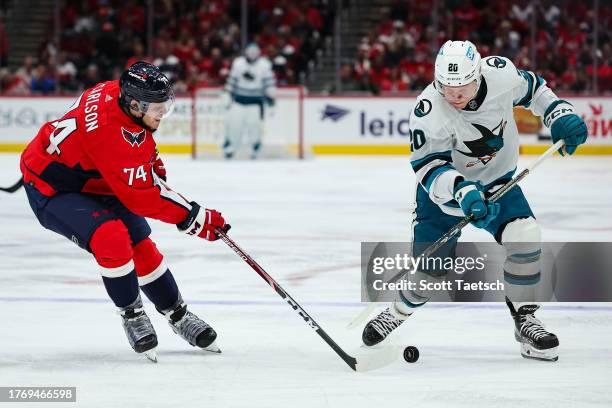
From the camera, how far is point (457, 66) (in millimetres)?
3713

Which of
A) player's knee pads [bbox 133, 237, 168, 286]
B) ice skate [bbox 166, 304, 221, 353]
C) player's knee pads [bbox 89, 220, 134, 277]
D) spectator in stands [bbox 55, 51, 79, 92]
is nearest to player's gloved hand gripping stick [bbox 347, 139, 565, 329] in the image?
ice skate [bbox 166, 304, 221, 353]

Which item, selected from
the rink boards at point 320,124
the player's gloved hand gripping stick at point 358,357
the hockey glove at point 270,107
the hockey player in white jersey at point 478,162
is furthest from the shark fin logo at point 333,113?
the player's gloved hand gripping stick at point 358,357

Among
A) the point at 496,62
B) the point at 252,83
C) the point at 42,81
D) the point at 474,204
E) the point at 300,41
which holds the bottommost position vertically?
the point at 42,81

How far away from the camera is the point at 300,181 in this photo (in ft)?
34.3

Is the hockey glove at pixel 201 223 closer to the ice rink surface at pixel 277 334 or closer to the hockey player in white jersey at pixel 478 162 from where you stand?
the ice rink surface at pixel 277 334

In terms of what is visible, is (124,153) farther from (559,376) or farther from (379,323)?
(559,376)

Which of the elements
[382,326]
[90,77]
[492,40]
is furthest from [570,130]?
[90,77]

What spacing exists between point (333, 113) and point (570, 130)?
9.58m

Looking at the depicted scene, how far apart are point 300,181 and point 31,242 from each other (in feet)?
13.5

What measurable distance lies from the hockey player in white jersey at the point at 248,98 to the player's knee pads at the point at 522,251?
9.15 meters

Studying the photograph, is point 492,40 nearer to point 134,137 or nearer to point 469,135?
point 469,135

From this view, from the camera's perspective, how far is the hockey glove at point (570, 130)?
3955 millimetres

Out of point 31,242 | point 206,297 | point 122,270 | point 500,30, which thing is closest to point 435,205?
point 122,270

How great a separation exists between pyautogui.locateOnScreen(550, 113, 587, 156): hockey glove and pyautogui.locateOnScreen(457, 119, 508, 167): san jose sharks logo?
20 cm
